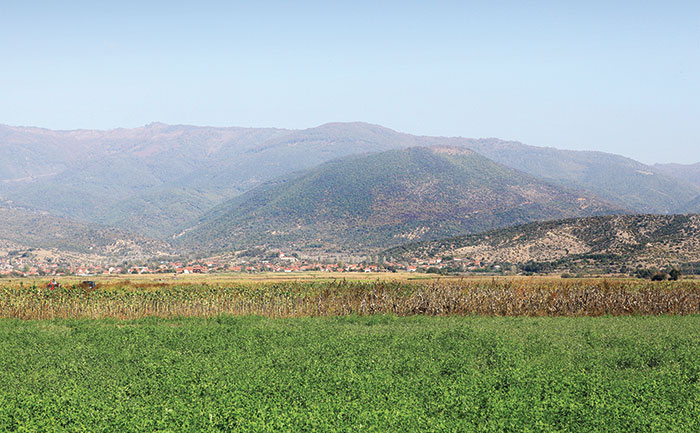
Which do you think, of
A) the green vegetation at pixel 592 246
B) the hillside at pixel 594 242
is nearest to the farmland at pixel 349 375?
the green vegetation at pixel 592 246

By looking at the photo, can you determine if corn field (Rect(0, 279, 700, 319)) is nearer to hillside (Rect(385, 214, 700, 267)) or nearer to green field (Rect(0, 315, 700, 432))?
green field (Rect(0, 315, 700, 432))

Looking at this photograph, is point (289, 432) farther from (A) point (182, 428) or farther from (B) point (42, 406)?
(B) point (42, 406)

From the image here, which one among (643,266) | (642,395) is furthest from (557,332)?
(643,266)

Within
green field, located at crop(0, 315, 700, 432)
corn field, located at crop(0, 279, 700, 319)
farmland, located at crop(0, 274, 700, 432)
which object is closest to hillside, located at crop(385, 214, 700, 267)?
corn field, located at crop(0, 279, 700, 319)

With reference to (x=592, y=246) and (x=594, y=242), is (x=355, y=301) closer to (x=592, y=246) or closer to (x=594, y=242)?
(x=592, y=246)

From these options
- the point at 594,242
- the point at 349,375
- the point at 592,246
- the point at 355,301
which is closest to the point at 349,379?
the point at 349,375

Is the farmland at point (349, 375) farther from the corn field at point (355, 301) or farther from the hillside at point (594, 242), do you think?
the hillside at point (594, 242)

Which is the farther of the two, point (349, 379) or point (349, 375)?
point (349, 375)

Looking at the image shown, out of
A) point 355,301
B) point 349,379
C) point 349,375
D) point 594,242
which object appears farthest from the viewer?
point 594,242
